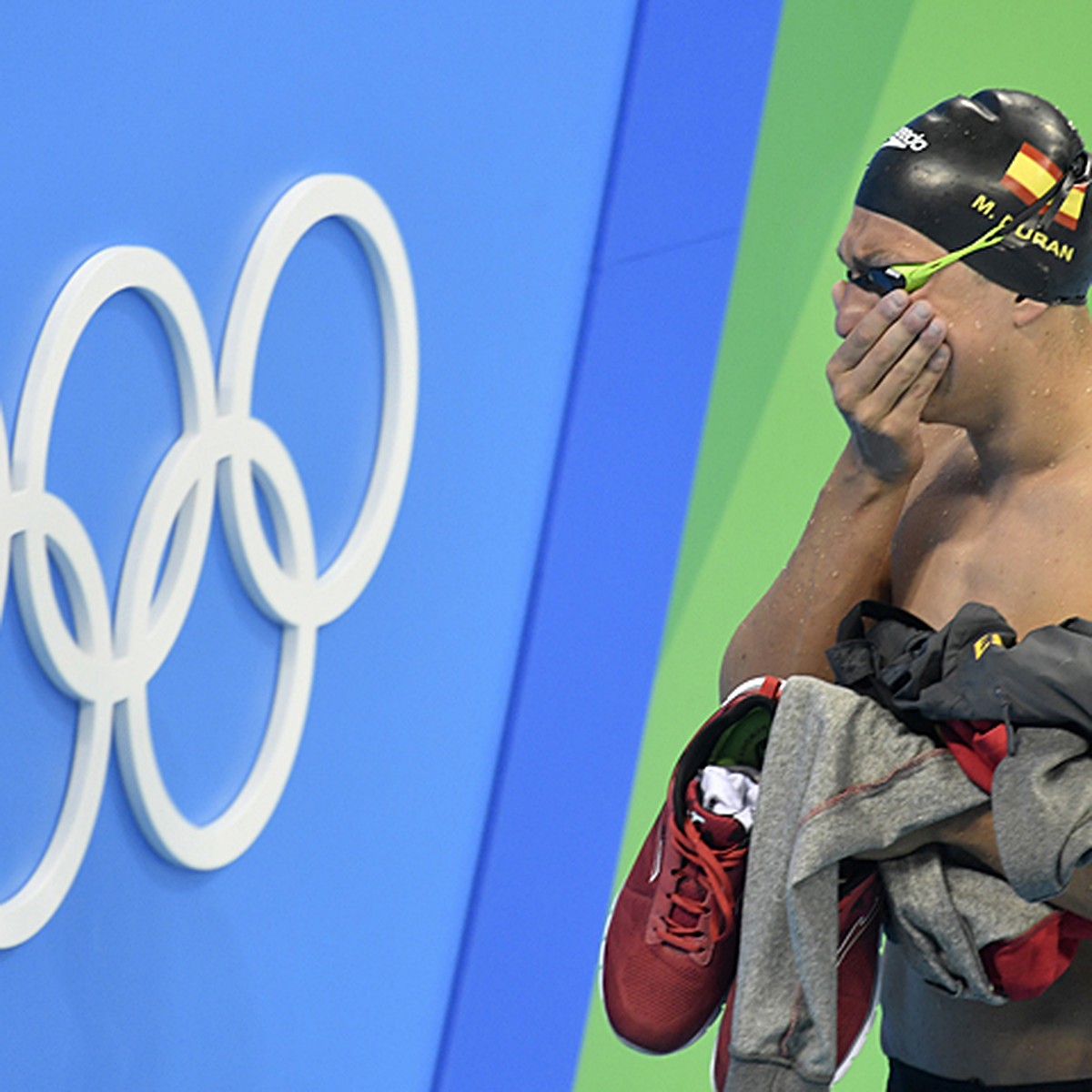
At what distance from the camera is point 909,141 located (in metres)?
1.49

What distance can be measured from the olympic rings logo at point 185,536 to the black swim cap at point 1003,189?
802 millimetres

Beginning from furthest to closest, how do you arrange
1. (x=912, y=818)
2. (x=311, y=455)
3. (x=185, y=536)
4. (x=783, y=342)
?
(x=783, y=342)
(x=311, y=455)
(x=185, y=536)
(x=912, y=818)

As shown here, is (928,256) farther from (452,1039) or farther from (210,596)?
(452,1039)

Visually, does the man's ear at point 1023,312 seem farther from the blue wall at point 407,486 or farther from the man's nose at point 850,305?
the blue wall at point 407,486

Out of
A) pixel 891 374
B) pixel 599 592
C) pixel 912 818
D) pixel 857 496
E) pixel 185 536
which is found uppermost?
pixel 891 374

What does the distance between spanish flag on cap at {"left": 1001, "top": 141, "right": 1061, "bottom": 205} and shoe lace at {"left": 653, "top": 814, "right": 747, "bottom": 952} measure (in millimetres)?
530

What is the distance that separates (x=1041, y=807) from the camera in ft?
4.25

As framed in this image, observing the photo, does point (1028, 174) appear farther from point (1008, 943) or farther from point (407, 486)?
point (407, 486)

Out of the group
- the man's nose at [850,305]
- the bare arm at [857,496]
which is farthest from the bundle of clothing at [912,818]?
the man's nose at [850,305]

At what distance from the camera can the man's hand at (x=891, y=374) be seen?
1.46 meters

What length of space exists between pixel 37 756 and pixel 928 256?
3.26 ft

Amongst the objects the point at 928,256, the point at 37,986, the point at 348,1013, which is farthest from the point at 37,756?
the point at 928,256

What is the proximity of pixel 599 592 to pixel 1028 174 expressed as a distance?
1237mm

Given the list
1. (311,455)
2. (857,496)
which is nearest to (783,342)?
(311,455)
